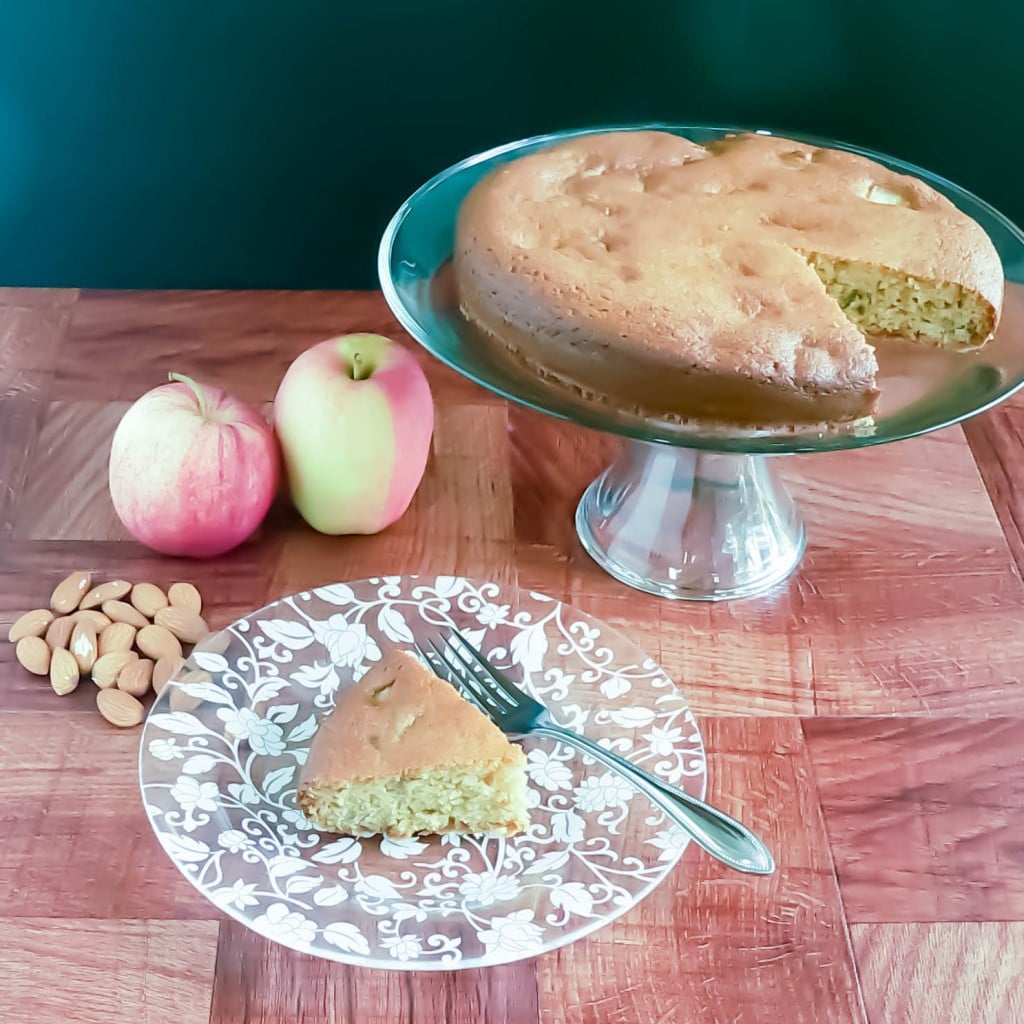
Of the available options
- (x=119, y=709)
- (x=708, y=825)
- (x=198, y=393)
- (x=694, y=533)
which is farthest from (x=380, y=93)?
(x=708, y=825)

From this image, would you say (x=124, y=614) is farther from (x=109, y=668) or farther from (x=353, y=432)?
(x=353, y=432)

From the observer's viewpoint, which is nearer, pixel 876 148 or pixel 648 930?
pixel 648 930

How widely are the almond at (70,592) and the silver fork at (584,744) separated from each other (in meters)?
0.23

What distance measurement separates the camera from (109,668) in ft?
2.46

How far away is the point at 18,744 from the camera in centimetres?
71

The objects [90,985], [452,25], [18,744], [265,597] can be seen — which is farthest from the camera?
[452,25]

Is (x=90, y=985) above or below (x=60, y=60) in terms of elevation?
below

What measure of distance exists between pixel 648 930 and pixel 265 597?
13.8 inches

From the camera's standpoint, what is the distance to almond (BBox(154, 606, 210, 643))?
30.9 inches

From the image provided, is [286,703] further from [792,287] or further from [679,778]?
[792,287]

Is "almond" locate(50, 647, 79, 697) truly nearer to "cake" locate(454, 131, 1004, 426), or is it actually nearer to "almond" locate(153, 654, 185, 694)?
"almond" locate(153, 654, 185, 694)

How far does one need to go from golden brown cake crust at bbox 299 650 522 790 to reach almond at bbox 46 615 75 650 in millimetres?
195

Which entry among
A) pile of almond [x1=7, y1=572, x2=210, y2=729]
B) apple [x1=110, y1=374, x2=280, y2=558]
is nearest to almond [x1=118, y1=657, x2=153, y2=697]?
pile of almond [x1=7, y1=572, x2=210, y2=729]

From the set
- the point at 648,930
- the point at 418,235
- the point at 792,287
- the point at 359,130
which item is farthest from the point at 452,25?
the point at 648,930
